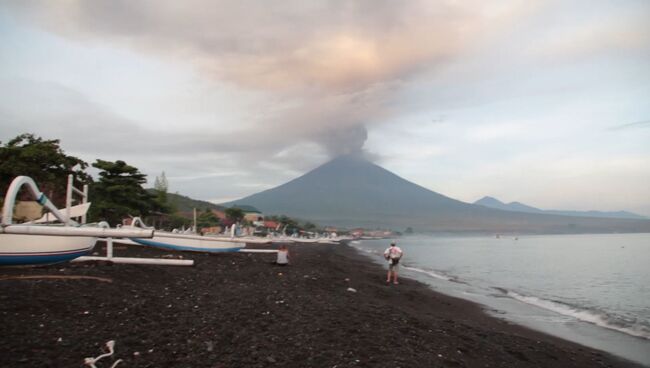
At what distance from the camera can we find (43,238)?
34.8 ft

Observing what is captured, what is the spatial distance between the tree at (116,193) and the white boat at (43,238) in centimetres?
2136

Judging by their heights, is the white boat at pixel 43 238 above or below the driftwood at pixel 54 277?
above

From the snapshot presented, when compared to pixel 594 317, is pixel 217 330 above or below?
above

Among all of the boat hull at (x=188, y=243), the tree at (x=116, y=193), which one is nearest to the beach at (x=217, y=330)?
the boat hull at (x=188, y=243)

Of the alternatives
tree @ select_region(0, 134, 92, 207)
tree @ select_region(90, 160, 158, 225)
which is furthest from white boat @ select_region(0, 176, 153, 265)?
tree @ select_region(90, 160, 158, 225)

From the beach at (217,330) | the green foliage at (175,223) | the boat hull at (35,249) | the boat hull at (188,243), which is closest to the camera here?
the beach at (217,330)

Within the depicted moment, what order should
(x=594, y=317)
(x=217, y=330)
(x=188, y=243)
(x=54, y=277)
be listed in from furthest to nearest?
(x=188, y=243)
(x=594, y=317)
(x=54, y=277)
(x=217, y=330)

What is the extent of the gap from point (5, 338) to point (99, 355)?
53.1 inches

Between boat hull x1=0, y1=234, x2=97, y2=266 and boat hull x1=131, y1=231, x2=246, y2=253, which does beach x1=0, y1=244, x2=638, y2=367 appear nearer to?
boat hull x1=0, y1=234, x2=97, y2=266

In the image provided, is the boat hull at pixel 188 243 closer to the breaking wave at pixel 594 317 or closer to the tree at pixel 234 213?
the breaking wave at pixel 594 317

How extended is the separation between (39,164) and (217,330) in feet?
78.3

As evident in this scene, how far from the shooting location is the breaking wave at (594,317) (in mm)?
13960

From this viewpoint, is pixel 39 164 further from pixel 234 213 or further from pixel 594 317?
pixel 234 213

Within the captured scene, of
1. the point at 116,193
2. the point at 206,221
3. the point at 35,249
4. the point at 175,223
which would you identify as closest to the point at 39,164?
the point at 116,193
